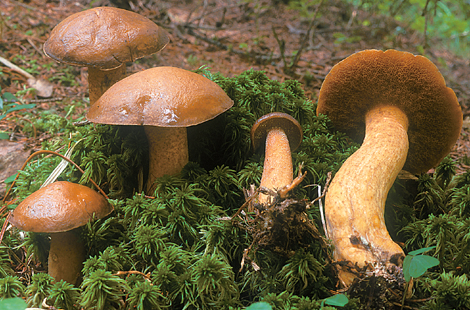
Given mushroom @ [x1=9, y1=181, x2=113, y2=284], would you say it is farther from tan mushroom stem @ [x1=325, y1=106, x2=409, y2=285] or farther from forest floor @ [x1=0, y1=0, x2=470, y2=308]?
tan mushroom stem @ [x1=325, y1=106, x2=409, y2=285]

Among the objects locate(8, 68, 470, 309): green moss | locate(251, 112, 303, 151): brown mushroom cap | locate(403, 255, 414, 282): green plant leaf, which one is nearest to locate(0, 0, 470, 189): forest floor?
locate(8, 68, 470, 309): green moss

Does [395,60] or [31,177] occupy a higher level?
[395,60]

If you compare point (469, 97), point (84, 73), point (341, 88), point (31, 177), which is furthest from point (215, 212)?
point (469, 97)

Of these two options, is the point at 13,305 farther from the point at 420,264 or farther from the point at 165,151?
the point at 420,264

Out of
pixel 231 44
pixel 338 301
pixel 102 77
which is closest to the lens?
pixel 338 301

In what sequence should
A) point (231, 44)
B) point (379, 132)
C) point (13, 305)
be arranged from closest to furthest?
point (13, 305), point (379, 132), point (231, 44)

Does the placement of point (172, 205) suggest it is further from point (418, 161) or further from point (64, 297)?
point (418, 161)

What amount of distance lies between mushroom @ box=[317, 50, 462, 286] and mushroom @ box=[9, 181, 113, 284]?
5.21 feet

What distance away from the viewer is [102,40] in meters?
2.38

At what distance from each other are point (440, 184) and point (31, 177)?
3586mm

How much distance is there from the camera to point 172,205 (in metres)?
2.17

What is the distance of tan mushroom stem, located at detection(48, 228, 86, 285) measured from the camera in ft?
6.67

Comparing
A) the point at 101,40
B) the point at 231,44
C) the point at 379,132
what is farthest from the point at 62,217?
the point at 231,44

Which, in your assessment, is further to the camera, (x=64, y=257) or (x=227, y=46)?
(x=227, y=46)
